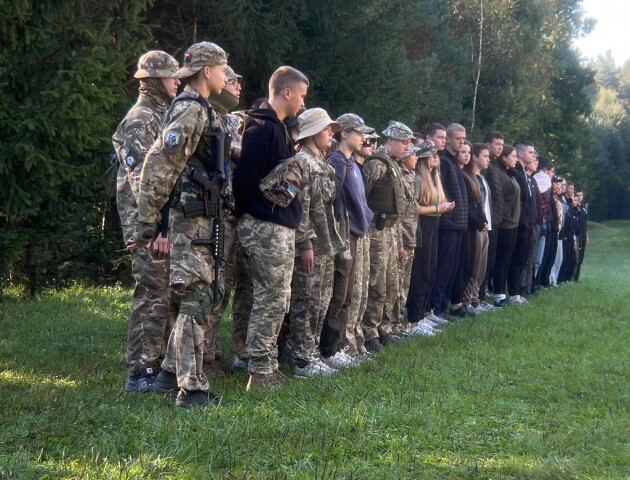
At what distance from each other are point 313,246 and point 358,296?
1114mm

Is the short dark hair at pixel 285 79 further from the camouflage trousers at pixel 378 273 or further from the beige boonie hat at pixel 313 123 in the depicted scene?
the camouflage trousers at pixel 378 273

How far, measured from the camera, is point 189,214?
5.30 metres

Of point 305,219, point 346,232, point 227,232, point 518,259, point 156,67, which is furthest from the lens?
point 518,259

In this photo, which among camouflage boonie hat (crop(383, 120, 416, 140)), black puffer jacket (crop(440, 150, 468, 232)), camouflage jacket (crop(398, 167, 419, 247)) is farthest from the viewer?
black puffer jacket (crop(440, 150, 468, 232))

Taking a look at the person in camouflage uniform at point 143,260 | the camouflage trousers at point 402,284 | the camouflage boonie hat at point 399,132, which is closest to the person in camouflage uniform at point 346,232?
the camouflage boonie hat at point 399,132

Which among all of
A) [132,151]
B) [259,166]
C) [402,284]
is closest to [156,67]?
[132,151]

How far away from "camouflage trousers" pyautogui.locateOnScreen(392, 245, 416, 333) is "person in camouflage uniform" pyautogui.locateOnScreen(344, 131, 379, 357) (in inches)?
39.9

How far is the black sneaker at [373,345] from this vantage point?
841cm

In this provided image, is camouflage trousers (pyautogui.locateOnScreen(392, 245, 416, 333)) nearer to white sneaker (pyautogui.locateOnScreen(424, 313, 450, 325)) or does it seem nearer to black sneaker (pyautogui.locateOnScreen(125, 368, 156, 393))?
white sneaker (pyautogui.locateOnScreen(424, 313, 450, 325))

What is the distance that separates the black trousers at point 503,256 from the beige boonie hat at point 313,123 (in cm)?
649

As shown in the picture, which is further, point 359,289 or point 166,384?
point 359,289

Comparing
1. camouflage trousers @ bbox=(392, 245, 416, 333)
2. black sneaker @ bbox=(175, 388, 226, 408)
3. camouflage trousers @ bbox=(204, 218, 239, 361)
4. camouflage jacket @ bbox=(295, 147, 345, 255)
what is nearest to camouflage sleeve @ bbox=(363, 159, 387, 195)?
camouflage trousers @ bbox=(392, 245, 416, 333)

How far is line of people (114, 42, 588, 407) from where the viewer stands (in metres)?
5.29

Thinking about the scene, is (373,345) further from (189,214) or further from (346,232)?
(189,214)
